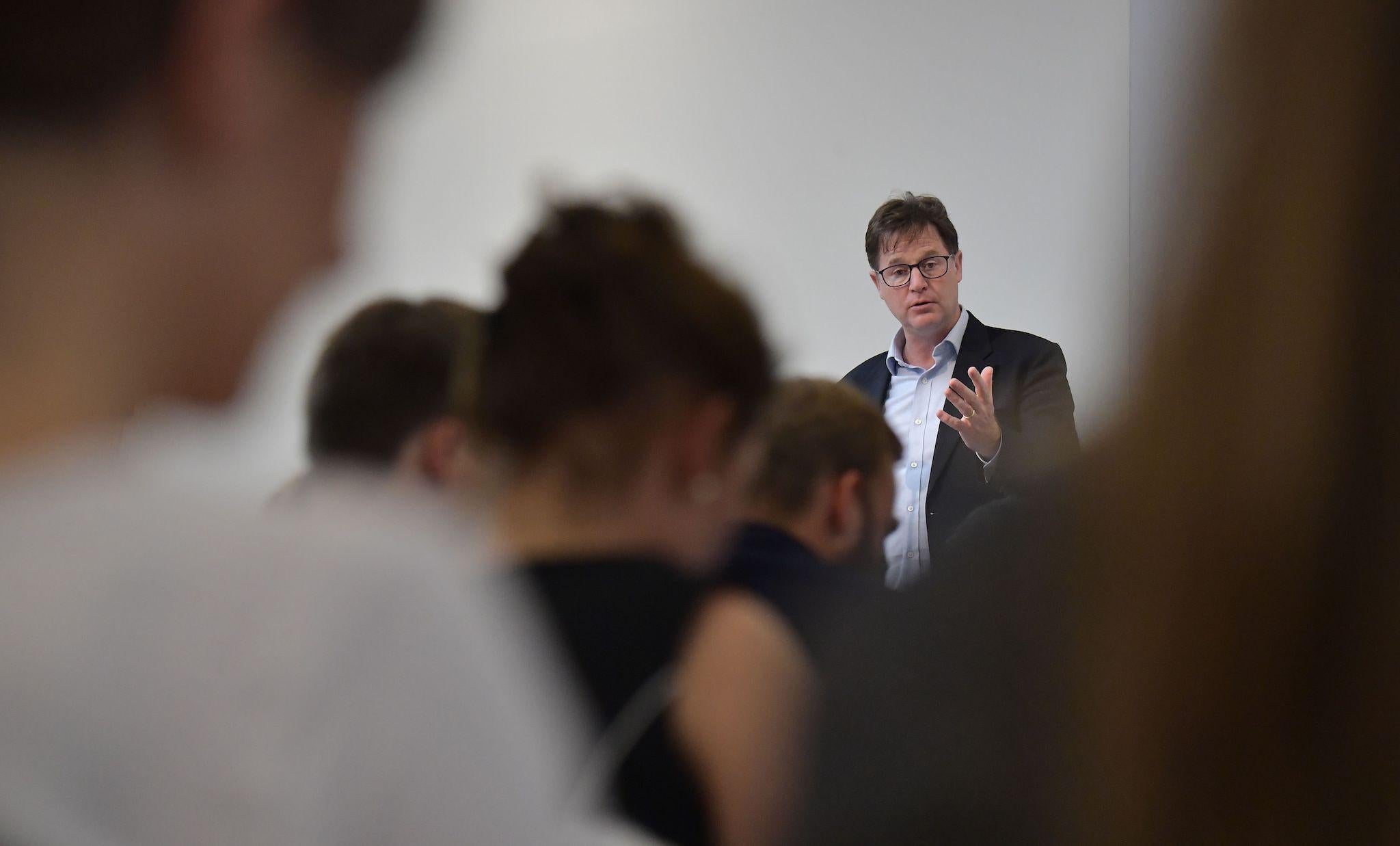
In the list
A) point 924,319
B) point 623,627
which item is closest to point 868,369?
point 924,319

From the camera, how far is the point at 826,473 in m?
1.58

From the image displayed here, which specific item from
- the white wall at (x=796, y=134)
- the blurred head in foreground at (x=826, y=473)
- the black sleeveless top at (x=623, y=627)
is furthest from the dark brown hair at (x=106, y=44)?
the white wall at (x=796, y=134)

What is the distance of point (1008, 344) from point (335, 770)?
2.72 m

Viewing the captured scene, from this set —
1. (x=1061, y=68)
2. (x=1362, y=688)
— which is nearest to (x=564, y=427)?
(x=1362, y=688)

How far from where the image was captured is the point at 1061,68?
350cm

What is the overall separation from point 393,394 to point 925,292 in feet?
5.50

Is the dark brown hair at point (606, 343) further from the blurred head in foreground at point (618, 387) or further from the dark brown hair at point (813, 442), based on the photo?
the dark brown hair at point (813, 442)

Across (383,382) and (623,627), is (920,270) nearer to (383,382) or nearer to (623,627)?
(383,382)

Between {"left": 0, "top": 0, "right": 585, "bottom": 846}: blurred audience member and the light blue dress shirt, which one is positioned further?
the light blue dress shirt

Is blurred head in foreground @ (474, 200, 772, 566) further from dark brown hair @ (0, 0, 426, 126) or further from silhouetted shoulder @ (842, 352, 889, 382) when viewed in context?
silhouetted shoulder @ (842, 352, 889, 382)

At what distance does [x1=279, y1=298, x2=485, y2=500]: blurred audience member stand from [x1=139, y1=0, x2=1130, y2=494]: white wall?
2.02 m

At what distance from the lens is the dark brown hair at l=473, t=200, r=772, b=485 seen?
3.29 ft

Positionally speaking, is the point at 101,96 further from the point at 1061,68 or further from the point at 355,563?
the point at 1061,68

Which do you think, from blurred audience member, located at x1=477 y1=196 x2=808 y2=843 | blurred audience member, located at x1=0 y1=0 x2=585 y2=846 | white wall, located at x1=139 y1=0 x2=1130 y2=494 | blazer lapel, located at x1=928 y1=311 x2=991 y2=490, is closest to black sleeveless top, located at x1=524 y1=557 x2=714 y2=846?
blurred audience member, located at x1=477 y1=196 x2=808 y2=843
